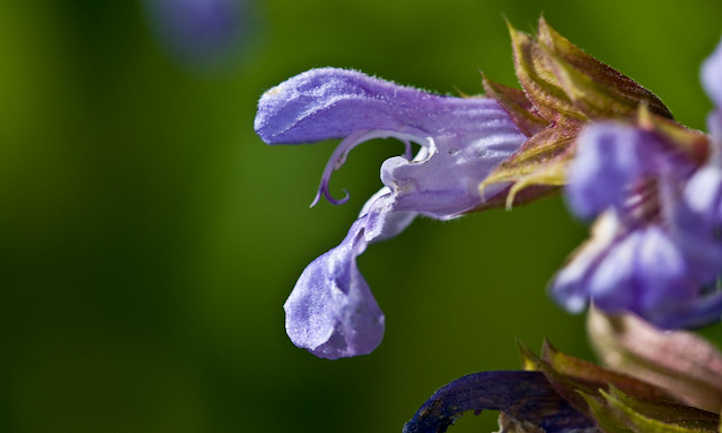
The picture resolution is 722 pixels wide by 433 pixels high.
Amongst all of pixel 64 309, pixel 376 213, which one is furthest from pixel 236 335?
pixel 376 213

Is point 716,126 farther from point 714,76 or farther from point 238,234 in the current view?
point 238,234

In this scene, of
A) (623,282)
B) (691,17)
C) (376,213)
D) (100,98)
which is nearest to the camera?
(623,282)

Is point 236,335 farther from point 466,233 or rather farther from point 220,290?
point 466,233

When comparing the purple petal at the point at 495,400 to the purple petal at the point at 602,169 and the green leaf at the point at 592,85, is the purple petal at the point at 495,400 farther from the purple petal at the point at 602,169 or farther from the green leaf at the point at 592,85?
the purple petal at the point at 602,169

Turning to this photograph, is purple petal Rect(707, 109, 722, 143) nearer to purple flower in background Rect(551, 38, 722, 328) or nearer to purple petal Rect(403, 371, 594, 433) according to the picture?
purple flower in background Rect(551, 38, 722, 328)

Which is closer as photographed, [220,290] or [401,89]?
[401,89]

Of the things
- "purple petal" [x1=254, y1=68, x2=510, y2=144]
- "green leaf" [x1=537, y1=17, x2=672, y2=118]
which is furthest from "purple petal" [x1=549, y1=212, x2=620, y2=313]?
"purple petal" [x1=254, y1=68, x2=510, y2=144]

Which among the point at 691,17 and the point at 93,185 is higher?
the point at 93,185

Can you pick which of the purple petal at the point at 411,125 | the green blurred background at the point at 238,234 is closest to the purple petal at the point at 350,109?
the purple petal at the point at 411,125

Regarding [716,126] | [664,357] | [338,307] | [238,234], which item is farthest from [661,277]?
[238,234]
